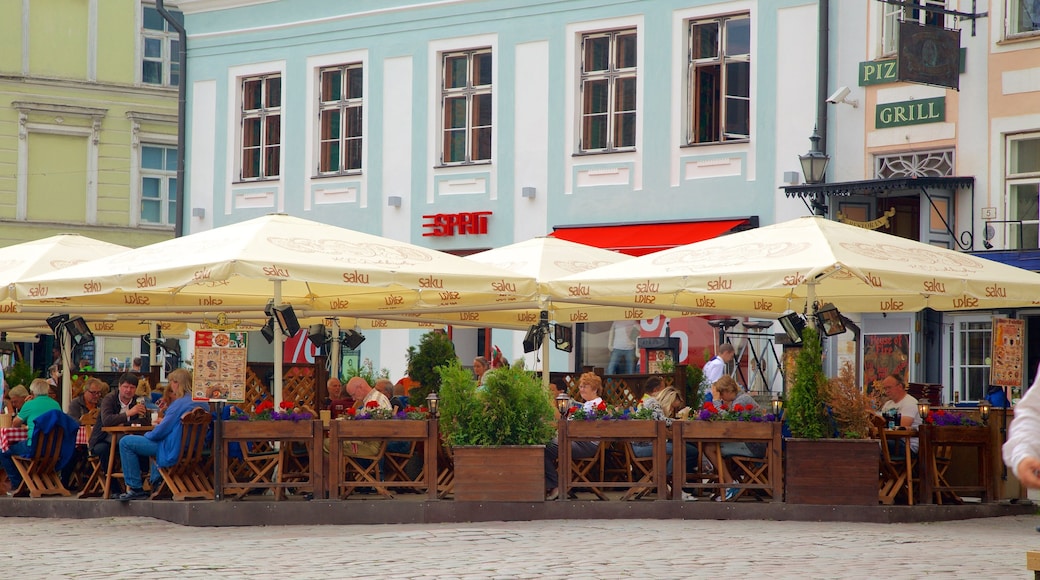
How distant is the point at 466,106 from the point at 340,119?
2.62 m

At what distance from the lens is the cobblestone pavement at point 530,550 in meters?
9.56

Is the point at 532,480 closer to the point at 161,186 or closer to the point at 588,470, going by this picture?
the point at 588,470

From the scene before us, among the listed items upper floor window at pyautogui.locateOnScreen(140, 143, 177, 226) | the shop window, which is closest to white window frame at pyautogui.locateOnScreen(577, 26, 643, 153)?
the shop window

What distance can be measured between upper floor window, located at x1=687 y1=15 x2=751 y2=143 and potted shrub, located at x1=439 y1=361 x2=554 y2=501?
10.7 meters

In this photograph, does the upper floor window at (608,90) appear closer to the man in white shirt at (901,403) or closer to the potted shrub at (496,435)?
the man in white shirt at (901,403)

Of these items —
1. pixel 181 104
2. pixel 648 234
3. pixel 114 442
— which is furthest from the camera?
pixel 181 104

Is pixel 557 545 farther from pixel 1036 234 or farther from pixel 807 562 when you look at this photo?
pixel 1036 234

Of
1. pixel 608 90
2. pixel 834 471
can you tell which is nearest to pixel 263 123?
pixel 608 90

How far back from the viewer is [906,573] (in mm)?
9398

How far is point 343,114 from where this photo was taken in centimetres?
2748

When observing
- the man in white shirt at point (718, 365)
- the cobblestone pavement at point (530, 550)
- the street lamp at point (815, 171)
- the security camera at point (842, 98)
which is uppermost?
the security camera at point (842, 98)

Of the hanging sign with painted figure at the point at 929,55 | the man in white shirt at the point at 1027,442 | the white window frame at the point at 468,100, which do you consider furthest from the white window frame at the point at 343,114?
the man in white shirt at the point at 1027,442

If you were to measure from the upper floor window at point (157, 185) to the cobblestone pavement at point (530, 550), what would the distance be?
2725 cm

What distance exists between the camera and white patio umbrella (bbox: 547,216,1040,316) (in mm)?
13484
